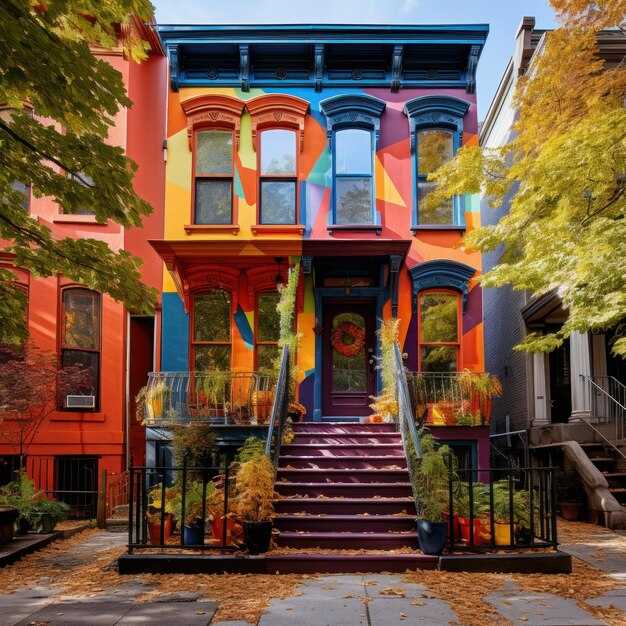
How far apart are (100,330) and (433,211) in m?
7.09

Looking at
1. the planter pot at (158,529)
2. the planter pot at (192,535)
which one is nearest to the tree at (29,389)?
the planter pot at (158,529)

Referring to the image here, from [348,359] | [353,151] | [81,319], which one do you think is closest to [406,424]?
[348,359]

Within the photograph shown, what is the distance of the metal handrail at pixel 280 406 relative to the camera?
9706mm

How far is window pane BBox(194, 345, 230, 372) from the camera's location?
45.6 ft

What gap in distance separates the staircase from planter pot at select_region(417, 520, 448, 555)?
13cm

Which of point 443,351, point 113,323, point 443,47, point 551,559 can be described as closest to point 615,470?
point 443,351

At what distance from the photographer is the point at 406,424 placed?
10344 mm

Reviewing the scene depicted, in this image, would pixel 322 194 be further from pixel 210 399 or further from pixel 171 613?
pixel 171 613

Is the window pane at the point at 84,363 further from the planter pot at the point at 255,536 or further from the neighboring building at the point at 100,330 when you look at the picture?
the planter pot at the point at 255,536

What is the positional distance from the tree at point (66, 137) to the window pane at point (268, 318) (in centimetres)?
585

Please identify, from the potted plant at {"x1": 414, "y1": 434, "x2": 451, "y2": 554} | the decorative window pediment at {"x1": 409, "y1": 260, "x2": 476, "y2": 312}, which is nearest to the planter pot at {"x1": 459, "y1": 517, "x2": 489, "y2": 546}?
the potted plant at {"x1": 414, "y1": 434, "x2": 451, "y2": 554}

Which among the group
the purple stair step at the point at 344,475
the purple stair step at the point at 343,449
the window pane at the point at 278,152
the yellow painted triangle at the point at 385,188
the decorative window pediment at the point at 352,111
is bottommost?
the purple stair step at the point at 344,475

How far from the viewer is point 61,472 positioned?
43.8 feet

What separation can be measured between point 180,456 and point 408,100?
8437 millimetres
